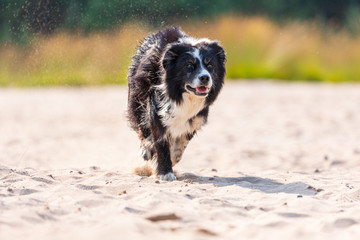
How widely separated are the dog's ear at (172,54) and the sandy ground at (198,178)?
3.55ft

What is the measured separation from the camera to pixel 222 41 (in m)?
17.9

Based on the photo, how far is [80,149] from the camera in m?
9.56

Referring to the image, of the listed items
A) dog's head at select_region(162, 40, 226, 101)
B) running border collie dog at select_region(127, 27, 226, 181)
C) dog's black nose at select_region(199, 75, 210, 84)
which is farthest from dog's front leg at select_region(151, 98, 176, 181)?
dog's black nose at select_region(199, 75, 210, 84)

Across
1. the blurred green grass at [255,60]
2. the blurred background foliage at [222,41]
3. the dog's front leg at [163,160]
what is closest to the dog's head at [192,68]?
the dog's front leg at [163,160]

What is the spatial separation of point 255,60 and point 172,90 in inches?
551

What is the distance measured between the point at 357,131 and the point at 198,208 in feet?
21.3

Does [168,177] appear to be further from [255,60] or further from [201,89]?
[255,60]

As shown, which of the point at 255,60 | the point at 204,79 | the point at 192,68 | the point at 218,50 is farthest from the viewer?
the point at 255,60

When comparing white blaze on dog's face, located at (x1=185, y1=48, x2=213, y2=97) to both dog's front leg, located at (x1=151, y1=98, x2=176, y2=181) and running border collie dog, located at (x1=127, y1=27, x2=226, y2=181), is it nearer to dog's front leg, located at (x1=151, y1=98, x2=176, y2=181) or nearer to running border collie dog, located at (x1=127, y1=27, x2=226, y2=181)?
running border collie dog, located at (x1=127, y1=27, x2=226, y2=181)

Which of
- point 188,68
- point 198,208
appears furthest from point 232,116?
point 198,208

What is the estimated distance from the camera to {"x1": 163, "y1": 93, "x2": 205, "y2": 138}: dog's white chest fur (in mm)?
6094

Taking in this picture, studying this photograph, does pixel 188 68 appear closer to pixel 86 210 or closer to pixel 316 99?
pixel 86 210

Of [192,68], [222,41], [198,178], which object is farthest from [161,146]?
[222,41]

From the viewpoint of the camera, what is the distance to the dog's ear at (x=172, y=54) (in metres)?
6.05
